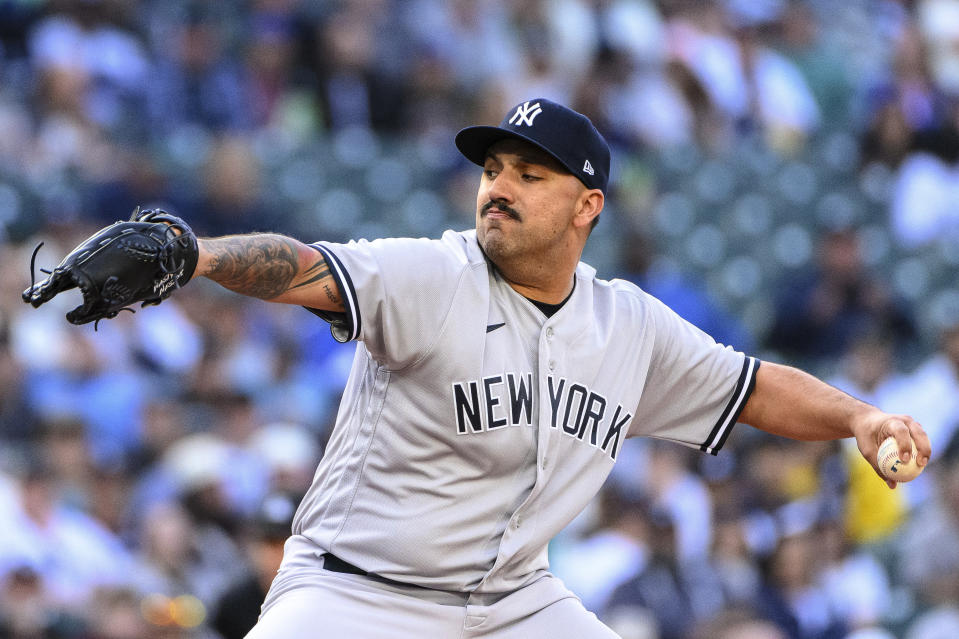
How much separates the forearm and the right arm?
1.43 m

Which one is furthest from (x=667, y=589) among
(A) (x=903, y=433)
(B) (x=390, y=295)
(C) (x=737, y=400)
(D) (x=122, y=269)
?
(D) (x=122, y=269)

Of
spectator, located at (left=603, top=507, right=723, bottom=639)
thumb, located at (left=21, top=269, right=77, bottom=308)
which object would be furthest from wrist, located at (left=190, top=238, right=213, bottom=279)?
spectator, located at (left=603, top=507, right=723, bottom=639)

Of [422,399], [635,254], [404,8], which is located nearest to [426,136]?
[404,8]

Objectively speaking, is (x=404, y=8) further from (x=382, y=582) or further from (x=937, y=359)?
(x=382, y=582)

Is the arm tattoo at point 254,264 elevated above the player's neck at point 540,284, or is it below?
below

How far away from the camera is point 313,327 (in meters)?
8.57

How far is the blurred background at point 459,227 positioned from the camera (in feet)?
22.6

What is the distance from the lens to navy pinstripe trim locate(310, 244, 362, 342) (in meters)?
3.38

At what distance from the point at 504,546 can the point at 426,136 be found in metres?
7.10

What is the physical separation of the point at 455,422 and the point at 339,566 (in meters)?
0.48

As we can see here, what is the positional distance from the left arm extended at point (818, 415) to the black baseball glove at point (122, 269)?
71.4 inches

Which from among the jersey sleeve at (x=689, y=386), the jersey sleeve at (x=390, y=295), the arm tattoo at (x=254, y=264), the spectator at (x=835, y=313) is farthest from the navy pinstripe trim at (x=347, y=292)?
the spectator at (x=835, y=313)

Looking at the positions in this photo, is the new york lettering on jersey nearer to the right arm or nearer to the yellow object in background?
the right arm

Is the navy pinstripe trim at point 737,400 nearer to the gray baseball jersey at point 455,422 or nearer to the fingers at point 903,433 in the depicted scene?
the gray baseball jersey at point 455,422
